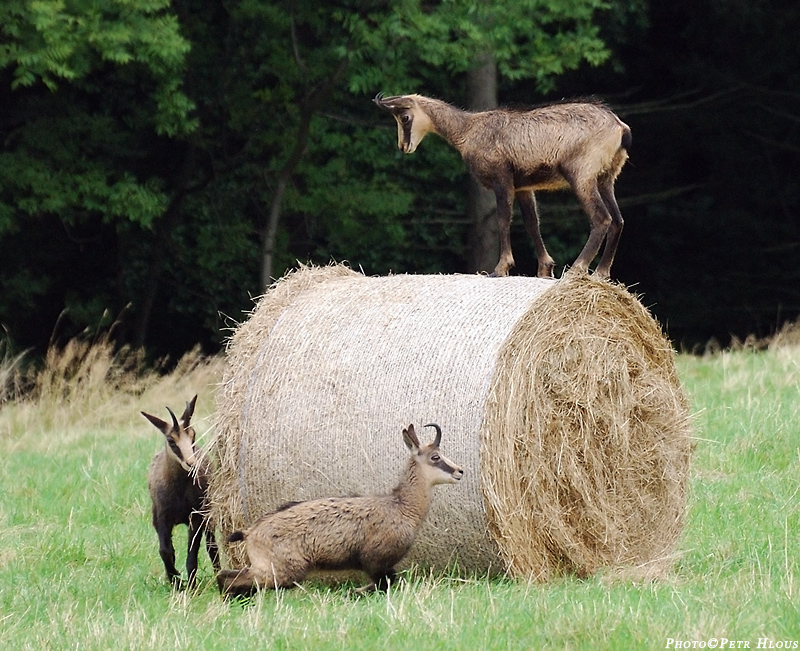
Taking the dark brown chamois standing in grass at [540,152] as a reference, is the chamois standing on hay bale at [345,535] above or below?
below

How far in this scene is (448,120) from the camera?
24.8 ft

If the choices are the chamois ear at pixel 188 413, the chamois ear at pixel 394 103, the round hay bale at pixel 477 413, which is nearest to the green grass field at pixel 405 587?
the round hay bale at pixel 477 413

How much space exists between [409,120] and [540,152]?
900 mm

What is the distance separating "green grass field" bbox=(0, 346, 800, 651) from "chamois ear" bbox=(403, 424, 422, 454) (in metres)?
0.66

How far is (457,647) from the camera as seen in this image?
4.76m

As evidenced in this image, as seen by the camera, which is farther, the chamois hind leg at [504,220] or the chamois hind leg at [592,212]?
the chamois hind leg at [504,220]

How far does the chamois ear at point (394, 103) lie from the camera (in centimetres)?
731

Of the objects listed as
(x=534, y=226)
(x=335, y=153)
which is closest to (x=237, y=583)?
(x=534, y=226)

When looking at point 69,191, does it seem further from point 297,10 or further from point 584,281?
point 584,281

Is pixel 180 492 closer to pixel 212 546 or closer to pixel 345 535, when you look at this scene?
pixel 212 546

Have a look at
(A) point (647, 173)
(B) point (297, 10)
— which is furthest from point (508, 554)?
(A) point (647, 173)

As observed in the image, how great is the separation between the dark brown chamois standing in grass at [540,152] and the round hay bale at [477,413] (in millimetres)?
430

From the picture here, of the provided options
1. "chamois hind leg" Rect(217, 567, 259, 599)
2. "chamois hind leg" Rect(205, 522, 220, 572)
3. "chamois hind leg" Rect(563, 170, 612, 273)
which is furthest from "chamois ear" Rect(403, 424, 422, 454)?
"chamois hind leg" Rect(563, 170, 612, 273)

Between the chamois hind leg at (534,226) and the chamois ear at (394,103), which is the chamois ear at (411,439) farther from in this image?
the chamois ear at (394,103)
